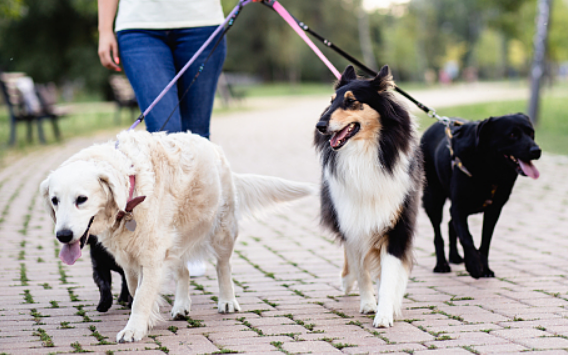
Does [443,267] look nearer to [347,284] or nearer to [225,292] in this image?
[347,284]

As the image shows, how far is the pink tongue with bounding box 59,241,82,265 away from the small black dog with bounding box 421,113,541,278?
287 cm

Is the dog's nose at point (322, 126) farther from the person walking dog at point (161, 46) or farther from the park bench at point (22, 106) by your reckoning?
the park bench at point (22, 106)

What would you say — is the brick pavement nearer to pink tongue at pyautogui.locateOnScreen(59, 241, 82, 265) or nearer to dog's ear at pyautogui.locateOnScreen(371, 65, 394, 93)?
pink tongue at pyautogui.locateOnScreen(59, 241, 82, 265)

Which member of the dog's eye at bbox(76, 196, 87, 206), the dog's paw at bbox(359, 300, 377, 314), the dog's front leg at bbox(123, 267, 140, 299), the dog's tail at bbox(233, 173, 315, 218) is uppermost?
the dog's eye at bbox(76, 196, 87, 206)

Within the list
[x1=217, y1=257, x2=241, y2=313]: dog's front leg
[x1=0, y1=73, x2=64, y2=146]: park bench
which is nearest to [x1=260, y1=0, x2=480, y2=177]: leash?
[x1=217, y1=257, x2=241, y2=313]: dog's front leg

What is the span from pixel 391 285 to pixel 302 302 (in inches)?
27.9

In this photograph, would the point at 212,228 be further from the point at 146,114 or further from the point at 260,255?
the point at 260,255

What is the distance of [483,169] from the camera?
471 cm

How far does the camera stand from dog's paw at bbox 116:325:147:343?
3.41 metres

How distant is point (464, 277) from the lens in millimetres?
4934

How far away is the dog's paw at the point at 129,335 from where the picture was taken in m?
3.41

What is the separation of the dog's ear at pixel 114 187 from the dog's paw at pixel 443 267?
282cm

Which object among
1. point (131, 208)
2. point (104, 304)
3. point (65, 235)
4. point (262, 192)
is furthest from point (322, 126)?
point (104, 304)

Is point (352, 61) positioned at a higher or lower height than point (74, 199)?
higher
